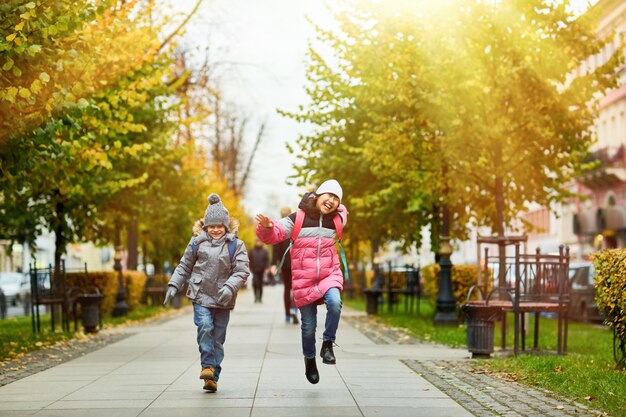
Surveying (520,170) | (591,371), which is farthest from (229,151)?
(591,371)

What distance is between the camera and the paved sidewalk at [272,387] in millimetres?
8992

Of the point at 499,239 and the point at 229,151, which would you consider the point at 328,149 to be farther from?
the point at 229,151

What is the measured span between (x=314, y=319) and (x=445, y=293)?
1196 centimetres

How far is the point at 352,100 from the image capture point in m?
28.7

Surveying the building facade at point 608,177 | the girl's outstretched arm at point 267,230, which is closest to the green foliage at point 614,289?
the girl's outstretched arm at point 267,230

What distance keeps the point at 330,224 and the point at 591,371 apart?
326 cm

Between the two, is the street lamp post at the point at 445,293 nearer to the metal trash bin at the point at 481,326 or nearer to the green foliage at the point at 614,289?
the metal trash bin at the point at 481,326

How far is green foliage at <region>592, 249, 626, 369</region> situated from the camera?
11117 millimetres

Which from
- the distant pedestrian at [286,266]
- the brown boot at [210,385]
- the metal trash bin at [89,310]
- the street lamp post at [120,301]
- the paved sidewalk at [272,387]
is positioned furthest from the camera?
the street lamp post at [120,301]

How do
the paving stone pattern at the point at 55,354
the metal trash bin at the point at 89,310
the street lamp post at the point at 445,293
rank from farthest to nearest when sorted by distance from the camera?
the street lamp post at the point at 445,293, the metal trash bin at the point at 89,310, the paving stone pattern at the point at 55,354

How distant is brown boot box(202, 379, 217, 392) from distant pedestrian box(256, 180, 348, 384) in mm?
837

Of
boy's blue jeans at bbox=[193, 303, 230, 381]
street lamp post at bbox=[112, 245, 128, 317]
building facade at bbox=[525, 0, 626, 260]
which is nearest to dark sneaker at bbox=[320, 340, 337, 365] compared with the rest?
boy's blue jeans at bbox=[193, 303, 230, 381]

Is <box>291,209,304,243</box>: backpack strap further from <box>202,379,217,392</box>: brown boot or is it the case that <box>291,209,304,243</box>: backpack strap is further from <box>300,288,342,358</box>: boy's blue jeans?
<box>202,379,217,392</box>: brown boot

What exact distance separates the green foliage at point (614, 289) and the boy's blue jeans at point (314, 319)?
2828mm
